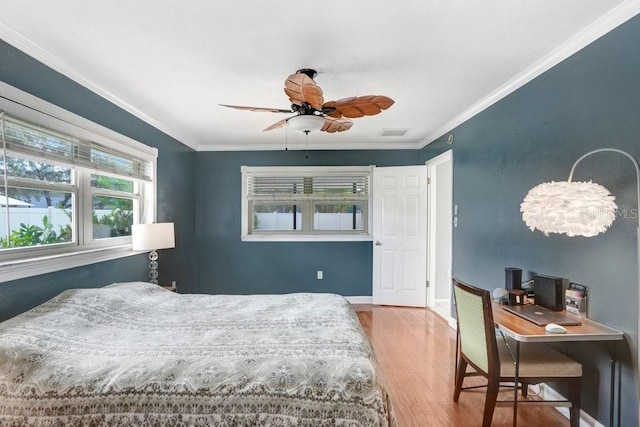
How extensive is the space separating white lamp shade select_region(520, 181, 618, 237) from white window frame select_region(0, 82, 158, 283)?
3187 mm

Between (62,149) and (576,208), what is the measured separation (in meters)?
3.38

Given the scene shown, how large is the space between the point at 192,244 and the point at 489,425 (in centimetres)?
423

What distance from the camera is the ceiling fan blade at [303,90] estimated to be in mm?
1954

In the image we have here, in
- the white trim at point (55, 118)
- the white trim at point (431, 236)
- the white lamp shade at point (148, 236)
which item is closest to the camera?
the white trim at point (55, 118)

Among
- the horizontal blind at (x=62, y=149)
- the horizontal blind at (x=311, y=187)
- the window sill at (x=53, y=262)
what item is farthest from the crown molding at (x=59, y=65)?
the horizontal blind at (x=311, y=187)

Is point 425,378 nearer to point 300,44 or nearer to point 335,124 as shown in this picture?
point 335,124

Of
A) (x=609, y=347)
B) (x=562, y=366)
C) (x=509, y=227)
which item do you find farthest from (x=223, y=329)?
(x=509, y=227)

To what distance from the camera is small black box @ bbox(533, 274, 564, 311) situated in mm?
2188

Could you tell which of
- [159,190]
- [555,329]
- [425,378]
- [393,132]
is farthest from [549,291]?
[159,190]

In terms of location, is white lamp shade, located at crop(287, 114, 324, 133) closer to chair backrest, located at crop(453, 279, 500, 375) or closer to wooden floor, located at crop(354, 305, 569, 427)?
chair backrest, located at crop(453, 279, 500, 375)

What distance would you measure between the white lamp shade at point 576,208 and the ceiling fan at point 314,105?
1094 mm

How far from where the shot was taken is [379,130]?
4273 mm

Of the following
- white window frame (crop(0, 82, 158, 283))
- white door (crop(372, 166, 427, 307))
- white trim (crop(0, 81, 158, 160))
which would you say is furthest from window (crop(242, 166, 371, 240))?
white trim (crop(0, 81, 158, 160))

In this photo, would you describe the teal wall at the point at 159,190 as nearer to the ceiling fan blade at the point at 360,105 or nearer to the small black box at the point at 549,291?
the ceiling fan blade at the point at 360,105
